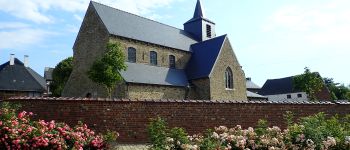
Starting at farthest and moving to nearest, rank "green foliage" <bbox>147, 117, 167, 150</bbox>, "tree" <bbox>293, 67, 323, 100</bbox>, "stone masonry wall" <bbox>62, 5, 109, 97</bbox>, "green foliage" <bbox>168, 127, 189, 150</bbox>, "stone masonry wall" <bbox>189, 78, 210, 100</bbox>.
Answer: "tree" <bbox>293, 67, 323, 100</bbox>, "stone masonry wall" <bbox>189, 78, 210, 100</bbox>, "stone masonry wall" <bbox>62, 5, 109, 97</bbox>, "green foliage" <bbox>147, 117, 167, 150</bbox>, "green foliage" <bbox>168, 127, 189, 150</bbox>

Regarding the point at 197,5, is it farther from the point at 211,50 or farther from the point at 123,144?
the point at 123,144

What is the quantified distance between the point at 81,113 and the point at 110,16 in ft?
66.6

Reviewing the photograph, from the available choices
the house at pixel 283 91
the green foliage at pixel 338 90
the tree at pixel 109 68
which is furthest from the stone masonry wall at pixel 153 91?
the green foliage at pixel 338 90

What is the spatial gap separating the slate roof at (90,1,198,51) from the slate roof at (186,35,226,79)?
4.15ft

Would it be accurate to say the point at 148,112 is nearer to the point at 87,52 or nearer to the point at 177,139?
the point at 177,139

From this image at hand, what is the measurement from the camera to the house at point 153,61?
28766mm

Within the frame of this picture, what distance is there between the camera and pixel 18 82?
130ft

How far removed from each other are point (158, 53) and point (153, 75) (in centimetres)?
321

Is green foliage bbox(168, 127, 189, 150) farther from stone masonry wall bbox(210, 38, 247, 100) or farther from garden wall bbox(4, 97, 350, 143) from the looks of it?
stone masonry wall bbox(210, 38, 247, 100)

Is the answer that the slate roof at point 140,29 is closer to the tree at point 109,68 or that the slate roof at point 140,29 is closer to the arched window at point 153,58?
the arched window at point 153,58

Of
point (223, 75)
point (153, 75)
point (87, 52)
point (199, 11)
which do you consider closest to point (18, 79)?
point (87, 52)

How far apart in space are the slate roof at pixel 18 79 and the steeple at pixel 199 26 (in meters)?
18.6

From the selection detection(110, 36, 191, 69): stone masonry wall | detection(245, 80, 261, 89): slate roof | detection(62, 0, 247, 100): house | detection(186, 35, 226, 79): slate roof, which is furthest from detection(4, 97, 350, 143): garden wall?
detection(245, 80, 261, 89): slate roof

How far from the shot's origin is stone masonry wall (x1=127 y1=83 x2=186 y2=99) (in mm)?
26750
